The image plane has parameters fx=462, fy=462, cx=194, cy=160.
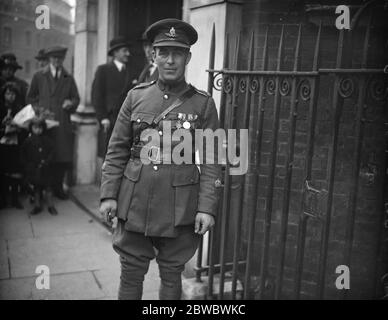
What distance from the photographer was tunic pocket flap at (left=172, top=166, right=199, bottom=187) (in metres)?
2.87

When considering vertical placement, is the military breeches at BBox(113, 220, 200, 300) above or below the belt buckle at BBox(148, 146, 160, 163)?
below

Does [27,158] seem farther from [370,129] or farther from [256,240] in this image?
[370,129]

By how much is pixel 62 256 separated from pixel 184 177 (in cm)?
242

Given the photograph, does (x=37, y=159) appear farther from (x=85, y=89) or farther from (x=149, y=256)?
(x=149, y=256)

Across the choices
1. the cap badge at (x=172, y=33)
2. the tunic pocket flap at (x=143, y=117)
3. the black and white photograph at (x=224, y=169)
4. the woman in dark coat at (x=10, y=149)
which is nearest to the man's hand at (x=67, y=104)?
the black and white photograph at (x=224, y=169)

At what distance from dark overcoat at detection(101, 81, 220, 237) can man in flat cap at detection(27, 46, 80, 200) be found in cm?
368

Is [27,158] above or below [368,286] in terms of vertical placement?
above

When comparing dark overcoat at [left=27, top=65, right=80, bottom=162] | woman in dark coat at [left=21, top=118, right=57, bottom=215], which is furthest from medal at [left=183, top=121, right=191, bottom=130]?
dark overcoat at [left=27, top=65, right=80, bottom=162]

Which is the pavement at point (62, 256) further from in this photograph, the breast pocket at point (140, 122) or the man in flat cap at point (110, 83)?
the breast pocket at point (140, 122)

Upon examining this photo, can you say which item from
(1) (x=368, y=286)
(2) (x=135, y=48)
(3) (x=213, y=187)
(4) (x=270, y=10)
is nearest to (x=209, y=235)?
(3) (x=213, y=187)

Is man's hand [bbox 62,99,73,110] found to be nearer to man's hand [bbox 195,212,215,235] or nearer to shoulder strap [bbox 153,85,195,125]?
shoulder strap [bbox 153,85,195,125]

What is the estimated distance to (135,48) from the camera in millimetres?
6863

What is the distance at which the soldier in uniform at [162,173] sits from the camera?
2842 millimetres

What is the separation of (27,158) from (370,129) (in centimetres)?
432
